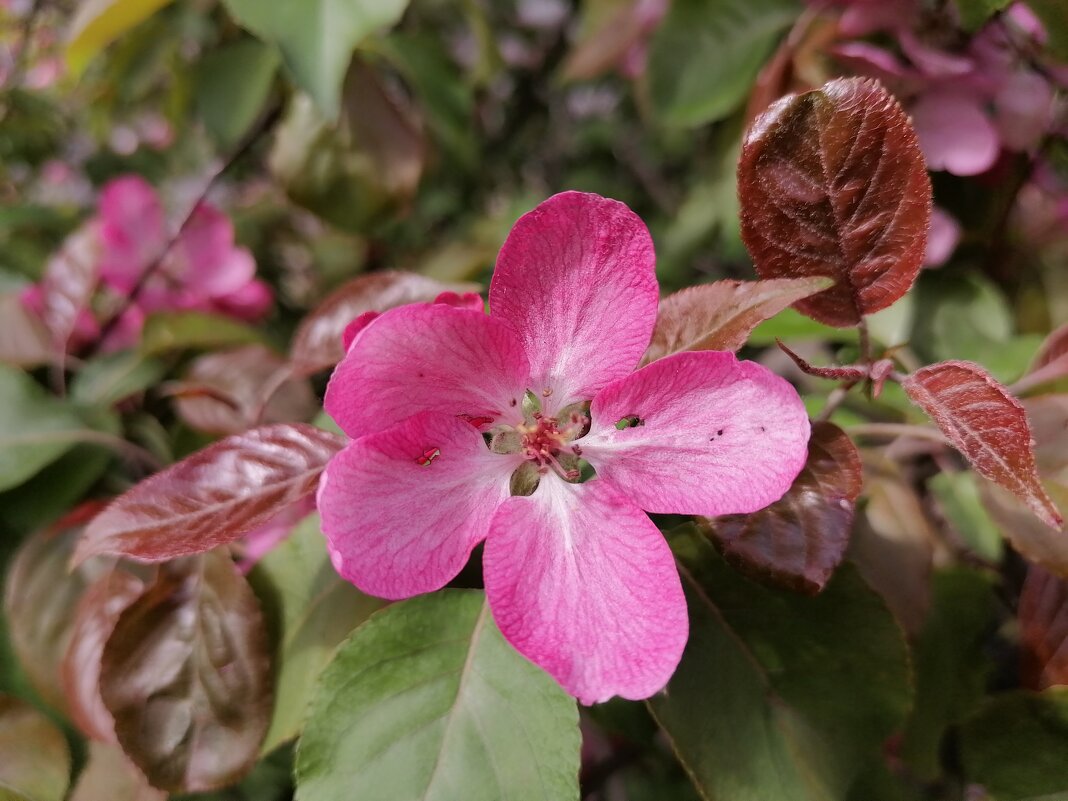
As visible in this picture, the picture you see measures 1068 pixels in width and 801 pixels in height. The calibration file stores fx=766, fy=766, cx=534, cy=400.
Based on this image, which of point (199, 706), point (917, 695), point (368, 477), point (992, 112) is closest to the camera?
point (368, 477)

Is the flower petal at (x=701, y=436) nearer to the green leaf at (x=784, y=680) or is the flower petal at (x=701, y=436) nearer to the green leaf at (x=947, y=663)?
the green leaf at (x=784, y=680)

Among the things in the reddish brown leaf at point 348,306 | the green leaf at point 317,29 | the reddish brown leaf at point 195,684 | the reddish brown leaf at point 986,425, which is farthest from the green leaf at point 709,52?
the reddish brown leaf at point 195,684

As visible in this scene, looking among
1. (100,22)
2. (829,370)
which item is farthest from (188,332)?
(829,370)

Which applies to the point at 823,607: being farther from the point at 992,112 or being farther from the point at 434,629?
the point at 992,112

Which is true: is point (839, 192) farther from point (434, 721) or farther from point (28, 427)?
point (28, 427)

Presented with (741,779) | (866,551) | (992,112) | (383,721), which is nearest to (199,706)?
(383,721)

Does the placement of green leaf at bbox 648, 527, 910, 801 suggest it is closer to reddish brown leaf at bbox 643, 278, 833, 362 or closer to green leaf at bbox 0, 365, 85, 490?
reddish brown leaf at bbox 643, 278, 833, 362

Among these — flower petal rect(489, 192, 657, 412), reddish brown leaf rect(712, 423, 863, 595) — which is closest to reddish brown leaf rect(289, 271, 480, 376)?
flower petal rect(489, 192, 657, 412)

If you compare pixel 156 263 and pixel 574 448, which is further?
pixel 156 263
